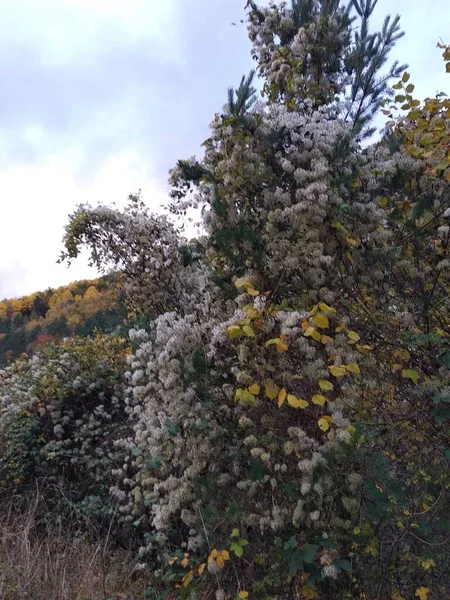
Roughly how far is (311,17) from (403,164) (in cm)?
193

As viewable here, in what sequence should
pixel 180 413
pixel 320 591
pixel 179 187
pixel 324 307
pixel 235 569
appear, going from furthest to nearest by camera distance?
pixel 179 187 < pixel 235 569 < pixel 180 413 < pixel 320 591 < pixel 324 307

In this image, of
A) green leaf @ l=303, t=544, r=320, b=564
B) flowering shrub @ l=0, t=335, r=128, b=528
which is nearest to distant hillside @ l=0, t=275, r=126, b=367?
flowering shrub @ l=0, t=335, r=128, b=528

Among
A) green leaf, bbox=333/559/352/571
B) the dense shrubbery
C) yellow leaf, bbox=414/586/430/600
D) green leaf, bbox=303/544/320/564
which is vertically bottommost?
yellow leaf, bbox=414/586/430/600

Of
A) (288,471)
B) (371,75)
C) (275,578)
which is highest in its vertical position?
(371,75)

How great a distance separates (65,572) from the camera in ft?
10.6

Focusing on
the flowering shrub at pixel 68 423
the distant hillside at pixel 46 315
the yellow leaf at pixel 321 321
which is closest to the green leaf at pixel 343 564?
the yellow leaf at pixel 321 321

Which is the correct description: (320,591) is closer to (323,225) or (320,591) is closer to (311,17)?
(323,225)

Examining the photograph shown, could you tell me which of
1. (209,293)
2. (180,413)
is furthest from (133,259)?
(180,413)

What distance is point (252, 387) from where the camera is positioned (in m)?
2.15

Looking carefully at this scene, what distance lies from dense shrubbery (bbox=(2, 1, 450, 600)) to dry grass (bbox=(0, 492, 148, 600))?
0.71 meters

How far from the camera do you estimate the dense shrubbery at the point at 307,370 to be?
2199mm

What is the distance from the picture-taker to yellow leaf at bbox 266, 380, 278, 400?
2154 mm

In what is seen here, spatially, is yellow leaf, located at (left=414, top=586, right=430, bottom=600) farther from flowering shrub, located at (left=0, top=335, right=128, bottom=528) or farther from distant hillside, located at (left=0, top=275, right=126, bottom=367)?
distant hillside, located at (left=0, top=275, right=126, bottom=367)

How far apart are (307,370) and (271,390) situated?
0.58 ft
